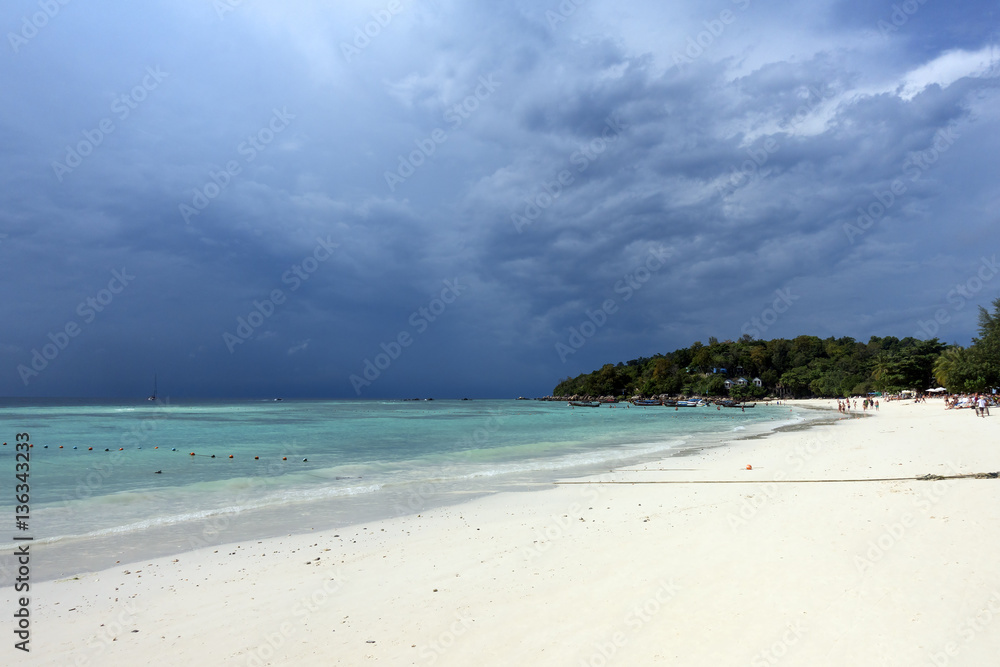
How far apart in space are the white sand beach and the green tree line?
64329 millimetres

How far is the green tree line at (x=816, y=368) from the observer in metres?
57.5

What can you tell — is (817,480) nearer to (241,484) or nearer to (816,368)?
(241,484)

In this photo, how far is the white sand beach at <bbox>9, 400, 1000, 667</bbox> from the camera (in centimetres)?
441

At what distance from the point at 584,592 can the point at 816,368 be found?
137 metres

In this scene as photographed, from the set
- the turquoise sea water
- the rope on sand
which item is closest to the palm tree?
the turquoise sea water

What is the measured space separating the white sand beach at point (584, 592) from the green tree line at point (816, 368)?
6433cm

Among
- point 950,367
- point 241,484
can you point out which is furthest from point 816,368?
point 241,484

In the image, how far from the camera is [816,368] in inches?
4754

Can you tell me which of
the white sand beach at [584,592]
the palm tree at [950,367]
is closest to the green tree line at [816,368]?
the palm tree at [950,367]

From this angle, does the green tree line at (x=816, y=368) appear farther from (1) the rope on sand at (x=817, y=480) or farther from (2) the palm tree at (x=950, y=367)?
(1) the rope on sand at (x=817, y=480)

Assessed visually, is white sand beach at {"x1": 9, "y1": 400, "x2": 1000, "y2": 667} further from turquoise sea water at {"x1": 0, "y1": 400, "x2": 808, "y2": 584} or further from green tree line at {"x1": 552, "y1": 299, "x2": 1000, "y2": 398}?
green tree line at {"x1": 552, "y1": 299, "x2": 1000, "y2": 398}

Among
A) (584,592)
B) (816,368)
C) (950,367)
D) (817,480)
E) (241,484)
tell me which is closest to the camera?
(584,592)

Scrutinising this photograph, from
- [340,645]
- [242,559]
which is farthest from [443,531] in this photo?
[340,645]

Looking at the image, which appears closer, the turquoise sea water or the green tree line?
the turquoise sea water
